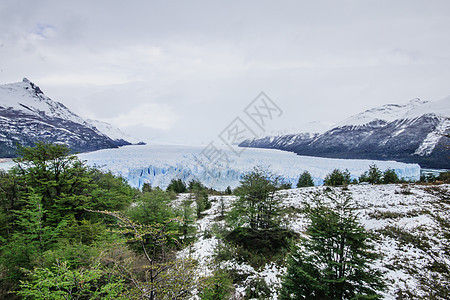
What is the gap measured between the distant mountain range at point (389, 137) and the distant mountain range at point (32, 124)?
108760mm

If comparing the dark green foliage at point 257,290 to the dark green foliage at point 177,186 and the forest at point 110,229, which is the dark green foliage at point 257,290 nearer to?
the forest at point 110,229

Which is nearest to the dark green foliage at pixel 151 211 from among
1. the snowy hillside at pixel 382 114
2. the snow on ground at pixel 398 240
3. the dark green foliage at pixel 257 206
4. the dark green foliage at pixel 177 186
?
the snow on ground at pixel 398 240

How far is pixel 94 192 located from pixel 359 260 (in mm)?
12910

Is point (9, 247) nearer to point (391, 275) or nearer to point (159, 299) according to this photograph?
point (159, 299)

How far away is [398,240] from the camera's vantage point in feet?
29.9

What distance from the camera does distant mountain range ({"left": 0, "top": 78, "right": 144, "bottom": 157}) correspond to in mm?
67875

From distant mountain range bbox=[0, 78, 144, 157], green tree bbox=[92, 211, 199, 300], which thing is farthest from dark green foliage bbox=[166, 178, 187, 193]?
green tree bbox=[92, 211, 199, 300]

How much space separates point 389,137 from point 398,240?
374 ft

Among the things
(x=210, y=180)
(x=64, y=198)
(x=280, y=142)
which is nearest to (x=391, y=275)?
(x=64, y=198)

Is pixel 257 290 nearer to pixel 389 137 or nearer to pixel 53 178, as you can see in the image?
pixel 53 178

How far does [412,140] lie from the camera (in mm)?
78688

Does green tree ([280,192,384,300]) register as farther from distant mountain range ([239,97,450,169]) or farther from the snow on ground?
distant mountain range ([239,97,450,169])

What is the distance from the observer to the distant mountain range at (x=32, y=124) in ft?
223

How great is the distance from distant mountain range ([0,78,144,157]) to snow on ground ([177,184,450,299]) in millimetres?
34437
